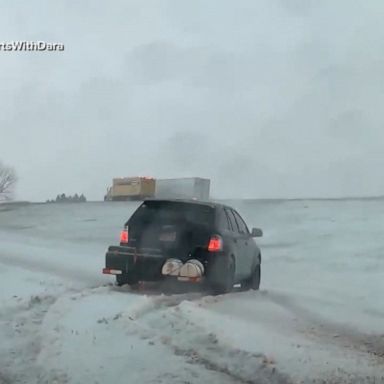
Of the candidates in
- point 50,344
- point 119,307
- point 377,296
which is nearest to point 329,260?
point 377,296

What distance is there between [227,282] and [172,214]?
52.3 inches

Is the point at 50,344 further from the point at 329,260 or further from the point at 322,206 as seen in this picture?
the point at 322,206

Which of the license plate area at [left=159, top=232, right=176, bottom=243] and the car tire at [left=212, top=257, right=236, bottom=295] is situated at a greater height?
the license plate area at [left=159, top=232, right=176, bottom=243]

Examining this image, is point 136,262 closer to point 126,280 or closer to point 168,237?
point 126,280

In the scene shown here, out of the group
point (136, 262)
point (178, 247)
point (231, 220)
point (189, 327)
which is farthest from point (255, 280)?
point (189, 327)

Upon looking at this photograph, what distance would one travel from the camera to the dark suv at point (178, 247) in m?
9.68

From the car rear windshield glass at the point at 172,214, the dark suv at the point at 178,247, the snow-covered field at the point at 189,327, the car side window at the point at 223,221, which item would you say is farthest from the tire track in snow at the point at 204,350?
the car side window at the point at 223,221

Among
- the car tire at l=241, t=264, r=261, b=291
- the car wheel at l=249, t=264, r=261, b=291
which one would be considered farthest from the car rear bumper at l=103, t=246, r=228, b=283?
Result: the car wheel at l=249, t=264, r=261, b=291

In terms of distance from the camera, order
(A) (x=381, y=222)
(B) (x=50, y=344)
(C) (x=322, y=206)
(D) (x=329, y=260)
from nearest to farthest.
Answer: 1. (B) (x=50, y=344)
2. (D) (x=329, y=260)
3. (A) (x=381, y=222)
4. (C) (x=322, y=206)

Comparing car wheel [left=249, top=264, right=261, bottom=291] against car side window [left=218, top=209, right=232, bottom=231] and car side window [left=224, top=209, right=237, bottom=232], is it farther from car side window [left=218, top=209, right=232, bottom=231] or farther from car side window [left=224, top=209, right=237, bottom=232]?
car side window [left=218, top=209, right=232, bottom=231]

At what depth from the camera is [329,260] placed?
17016 millimetres

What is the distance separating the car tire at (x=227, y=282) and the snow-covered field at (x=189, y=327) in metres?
0.17

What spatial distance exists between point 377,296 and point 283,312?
3.34m

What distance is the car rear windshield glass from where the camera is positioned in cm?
1020
